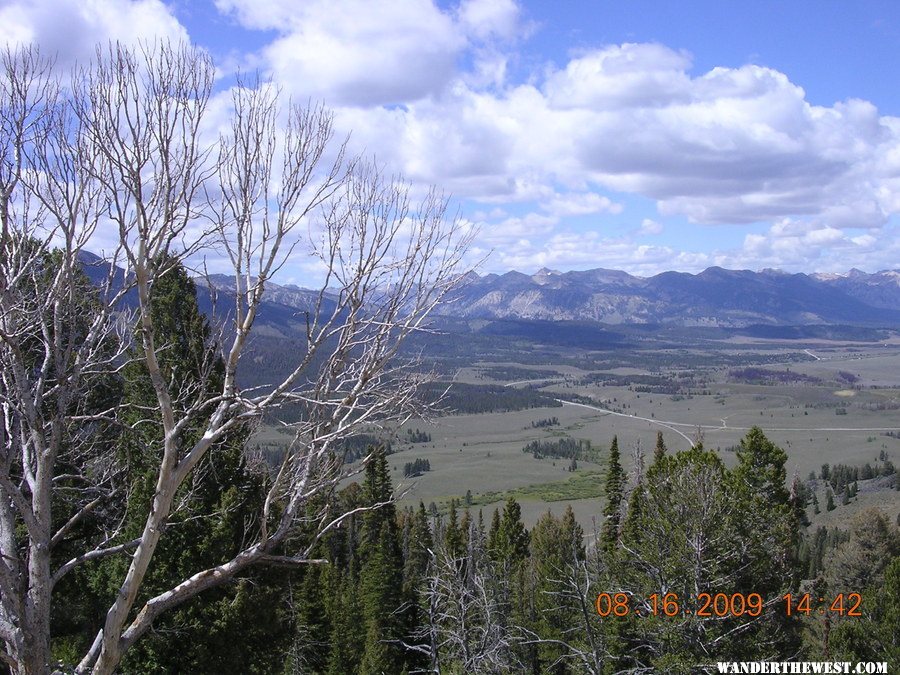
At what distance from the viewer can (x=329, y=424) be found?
21.2 feet

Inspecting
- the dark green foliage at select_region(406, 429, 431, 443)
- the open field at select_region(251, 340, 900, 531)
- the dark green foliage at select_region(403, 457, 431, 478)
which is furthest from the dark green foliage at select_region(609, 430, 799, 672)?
the dark green foliage at select_region(406, 429, 431, 443)

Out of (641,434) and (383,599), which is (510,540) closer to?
(383,599)

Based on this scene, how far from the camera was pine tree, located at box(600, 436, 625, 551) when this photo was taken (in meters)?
34.2

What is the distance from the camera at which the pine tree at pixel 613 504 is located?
34.2m

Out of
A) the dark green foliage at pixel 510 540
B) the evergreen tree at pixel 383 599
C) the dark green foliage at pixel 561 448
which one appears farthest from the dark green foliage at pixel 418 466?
the evergreen tree at pixel 383 599

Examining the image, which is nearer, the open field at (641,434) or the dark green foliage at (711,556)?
the dark green foliage at (711,556)

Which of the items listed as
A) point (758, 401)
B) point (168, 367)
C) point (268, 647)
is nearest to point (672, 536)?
point (268, 647)

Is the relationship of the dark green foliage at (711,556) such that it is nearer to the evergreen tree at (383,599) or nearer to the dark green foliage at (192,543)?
the dark green foliage at (192,543)

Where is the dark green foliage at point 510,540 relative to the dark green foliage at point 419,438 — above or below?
above

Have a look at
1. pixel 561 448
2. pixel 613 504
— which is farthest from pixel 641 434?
pixel 613 504

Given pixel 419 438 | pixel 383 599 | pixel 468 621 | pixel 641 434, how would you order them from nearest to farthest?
pixel 468 621 → pixel 383 599 → pixel 641 434 → pixel 419 438

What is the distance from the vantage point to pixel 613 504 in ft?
115

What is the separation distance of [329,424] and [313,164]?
2.61 metres

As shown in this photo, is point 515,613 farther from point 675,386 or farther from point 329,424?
point 675,386
